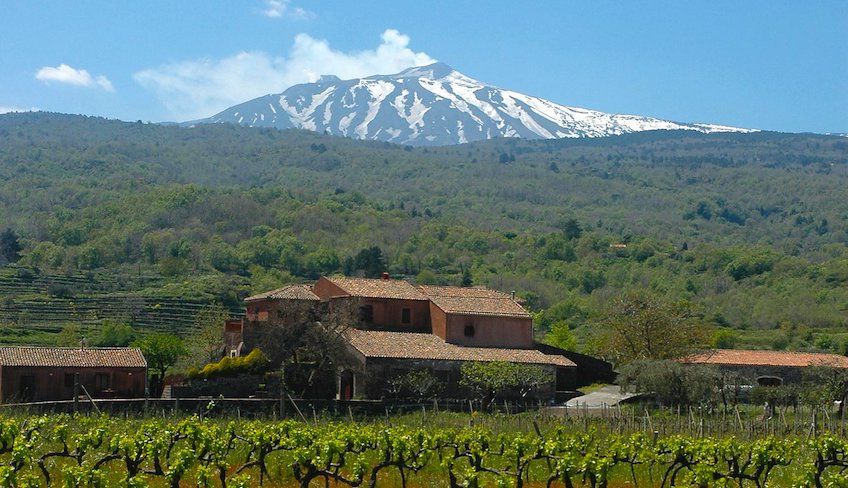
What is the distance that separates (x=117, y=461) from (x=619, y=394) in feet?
81.8

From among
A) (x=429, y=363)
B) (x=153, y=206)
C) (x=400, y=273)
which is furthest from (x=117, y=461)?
(x=153, y=206)

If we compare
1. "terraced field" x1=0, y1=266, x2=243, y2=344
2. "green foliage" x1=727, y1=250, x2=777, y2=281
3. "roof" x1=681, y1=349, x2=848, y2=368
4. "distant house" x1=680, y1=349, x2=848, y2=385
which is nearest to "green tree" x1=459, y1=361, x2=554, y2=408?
"roof" x1=681, y1=349, x2=848, y2=368

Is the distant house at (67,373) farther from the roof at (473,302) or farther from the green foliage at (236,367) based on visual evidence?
the roof at (473,302)

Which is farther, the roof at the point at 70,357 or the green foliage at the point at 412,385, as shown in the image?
the green foliage at the point at 412,385

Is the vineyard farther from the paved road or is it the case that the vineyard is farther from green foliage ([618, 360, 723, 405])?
the paved road

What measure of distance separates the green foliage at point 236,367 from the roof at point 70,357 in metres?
4.25

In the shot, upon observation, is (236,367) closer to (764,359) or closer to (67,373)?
(67,373)

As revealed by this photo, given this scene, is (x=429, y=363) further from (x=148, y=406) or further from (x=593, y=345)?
(x=593, y=345)

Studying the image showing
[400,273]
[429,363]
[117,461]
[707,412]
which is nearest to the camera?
[117,461]

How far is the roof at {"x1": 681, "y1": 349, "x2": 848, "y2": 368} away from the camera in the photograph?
50325mm

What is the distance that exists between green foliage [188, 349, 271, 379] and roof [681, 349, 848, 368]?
60.0ft

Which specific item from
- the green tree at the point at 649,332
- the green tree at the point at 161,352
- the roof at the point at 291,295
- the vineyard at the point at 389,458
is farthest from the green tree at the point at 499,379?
the vineyard at the point at 389,458

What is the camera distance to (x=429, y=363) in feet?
143

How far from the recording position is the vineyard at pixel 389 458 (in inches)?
840
